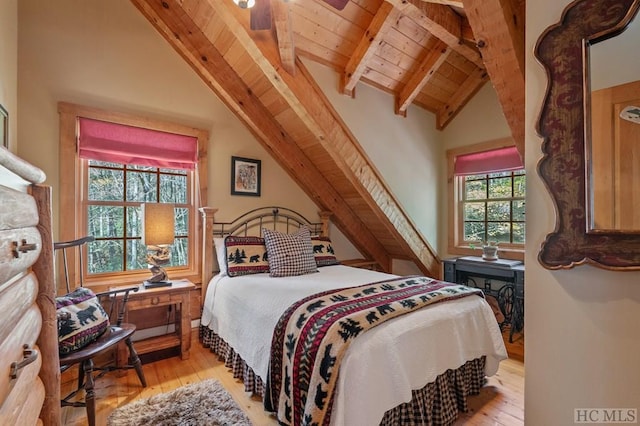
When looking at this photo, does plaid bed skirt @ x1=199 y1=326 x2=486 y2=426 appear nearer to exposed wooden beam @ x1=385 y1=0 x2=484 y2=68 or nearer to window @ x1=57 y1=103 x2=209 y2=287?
window @ x1=57 y1=103 x2=209 y2=287

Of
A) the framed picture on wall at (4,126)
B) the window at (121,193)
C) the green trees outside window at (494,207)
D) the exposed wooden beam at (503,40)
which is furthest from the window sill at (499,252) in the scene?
the framed picture on wall at (4,126)

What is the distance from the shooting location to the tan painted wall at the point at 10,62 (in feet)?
5.58

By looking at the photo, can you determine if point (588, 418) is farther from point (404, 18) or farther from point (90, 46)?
point (90, 46)

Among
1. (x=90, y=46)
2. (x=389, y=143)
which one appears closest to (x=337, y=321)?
(x=389, y=143)

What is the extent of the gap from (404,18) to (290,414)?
307cm

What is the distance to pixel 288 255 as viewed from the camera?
8.98 ft

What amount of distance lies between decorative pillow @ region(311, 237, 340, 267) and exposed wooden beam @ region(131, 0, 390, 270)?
0.46m

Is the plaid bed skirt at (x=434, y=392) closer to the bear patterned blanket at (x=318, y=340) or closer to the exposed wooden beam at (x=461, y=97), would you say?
the bear patterned blanket at (x=318, y=340)

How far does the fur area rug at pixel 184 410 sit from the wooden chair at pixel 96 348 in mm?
221

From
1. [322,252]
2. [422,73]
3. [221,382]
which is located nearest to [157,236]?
[221,382]

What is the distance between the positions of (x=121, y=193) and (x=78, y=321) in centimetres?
125

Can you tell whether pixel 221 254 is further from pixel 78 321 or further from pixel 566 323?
pixel 566 323

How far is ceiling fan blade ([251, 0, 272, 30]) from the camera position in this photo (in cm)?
167

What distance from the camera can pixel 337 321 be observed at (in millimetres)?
1521
